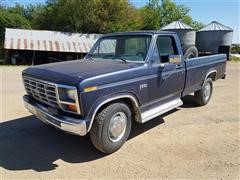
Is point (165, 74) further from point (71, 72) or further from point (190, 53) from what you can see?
point (190, 53)

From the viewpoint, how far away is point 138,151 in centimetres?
445

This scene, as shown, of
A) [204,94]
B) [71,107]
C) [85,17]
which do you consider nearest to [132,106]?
[71,107]

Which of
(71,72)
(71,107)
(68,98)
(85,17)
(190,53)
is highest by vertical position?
(85,17)

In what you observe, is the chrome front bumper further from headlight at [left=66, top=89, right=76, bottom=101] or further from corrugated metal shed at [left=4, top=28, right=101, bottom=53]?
corrugated metal shed at [left=4, top=28, right=101, bottom=53]

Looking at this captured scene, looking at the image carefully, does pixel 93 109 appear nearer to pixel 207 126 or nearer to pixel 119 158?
pixel 119 158

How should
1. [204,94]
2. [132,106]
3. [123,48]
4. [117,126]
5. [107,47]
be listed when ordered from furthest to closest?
[204,94]
[107,47]
[123,48]
[132,106]
[117,126]

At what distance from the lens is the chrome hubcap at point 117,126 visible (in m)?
4.28

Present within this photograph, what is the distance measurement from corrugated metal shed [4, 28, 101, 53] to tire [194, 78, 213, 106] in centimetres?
1828

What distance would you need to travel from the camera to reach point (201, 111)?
6820 millimetres

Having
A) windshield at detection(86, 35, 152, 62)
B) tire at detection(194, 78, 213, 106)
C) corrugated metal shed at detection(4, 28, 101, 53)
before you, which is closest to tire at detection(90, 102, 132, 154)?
windshield at detection(86, 35, 152, 62)

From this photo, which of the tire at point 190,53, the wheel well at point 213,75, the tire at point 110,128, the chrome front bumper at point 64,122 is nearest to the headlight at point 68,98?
the chrome front bumper at point 64,122

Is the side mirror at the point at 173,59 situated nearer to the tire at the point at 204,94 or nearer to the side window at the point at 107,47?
the side window at the point at 107,47

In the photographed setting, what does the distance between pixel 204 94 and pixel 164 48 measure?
Answer: 8.19ft

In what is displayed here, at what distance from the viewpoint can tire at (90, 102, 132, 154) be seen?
4023 mm
